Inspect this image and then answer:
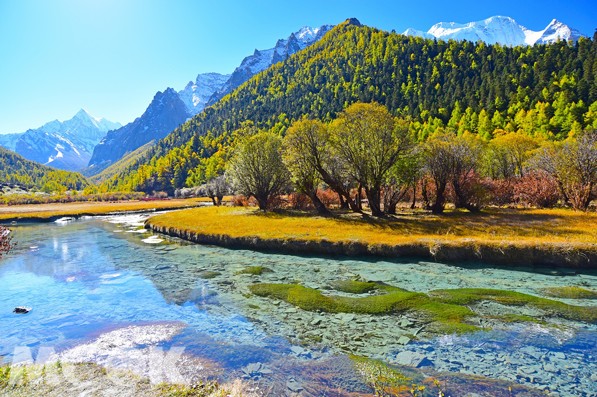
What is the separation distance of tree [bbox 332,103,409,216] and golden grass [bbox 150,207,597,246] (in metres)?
6.01

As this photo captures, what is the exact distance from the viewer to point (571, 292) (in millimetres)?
18375

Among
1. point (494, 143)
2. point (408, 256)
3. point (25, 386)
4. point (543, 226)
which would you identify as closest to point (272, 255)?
point (408, 256)

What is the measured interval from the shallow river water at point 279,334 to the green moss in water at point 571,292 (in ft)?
2.40

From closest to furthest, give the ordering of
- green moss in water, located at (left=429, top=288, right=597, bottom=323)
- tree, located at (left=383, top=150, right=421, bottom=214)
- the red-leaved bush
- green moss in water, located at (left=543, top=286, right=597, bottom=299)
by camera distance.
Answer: green moss in water, located at (left=429, top=288, right=597, bottom=323) → green moss in water, located at (left=543, top=286, right=597, bottom=299) → tree, located at (left=383, top=150, right=421, bottom=214) → the red-leaved bush

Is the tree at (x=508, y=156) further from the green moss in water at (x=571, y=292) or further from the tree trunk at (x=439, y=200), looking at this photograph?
the green moss in water at (x=571, y=292)

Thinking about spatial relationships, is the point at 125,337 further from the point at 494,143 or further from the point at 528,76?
the point at 528,76

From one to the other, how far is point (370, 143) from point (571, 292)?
28472mm

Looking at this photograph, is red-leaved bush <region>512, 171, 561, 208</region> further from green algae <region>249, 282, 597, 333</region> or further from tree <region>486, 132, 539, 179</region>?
green algae <region>249, 282, 597, 333</region>

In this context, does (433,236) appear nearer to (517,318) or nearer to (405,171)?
(517,318)

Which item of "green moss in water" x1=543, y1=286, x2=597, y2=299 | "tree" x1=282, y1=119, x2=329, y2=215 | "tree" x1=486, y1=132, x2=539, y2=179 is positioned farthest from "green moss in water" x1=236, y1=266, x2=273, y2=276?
"tree" x1=486, y1=132, x2=539, y2=179

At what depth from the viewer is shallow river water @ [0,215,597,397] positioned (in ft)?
37.3

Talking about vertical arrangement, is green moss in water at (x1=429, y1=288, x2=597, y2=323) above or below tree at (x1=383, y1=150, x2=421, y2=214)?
below

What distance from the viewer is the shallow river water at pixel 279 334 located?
11.4 metres

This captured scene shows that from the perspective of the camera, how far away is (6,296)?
22.1m
